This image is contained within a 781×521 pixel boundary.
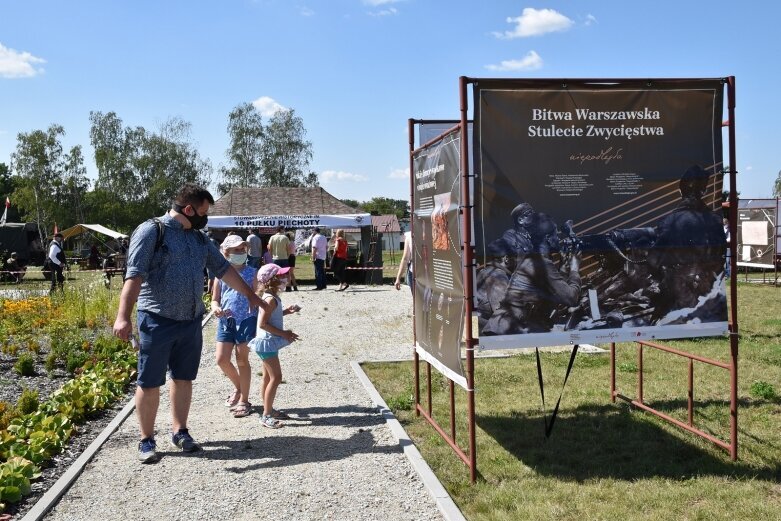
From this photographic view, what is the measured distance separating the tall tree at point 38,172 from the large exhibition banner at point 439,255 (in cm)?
6071

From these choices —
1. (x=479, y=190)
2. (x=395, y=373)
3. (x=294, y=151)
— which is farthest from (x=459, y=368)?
(x=294, y=151)

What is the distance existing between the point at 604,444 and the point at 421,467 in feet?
5.31

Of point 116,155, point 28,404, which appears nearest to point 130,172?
point 116,155

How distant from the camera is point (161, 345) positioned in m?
5.26

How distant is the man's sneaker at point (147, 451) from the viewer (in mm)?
5312

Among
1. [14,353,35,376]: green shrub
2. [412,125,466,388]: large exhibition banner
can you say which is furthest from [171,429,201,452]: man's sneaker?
[14,353,35,376]: green shrub

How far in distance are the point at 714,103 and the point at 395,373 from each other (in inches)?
192

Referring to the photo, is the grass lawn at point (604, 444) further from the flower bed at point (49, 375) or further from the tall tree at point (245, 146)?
the tall tree at point (245, 146)

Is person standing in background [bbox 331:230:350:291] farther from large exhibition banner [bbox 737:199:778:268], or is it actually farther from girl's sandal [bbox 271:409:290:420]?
girl's sandal [bbox 271:409:290:420]

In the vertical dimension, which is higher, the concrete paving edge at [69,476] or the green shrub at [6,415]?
the green shrub at [6,415]

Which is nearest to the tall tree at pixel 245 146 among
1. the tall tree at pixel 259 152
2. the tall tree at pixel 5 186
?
the tall tree at pixel 259 152

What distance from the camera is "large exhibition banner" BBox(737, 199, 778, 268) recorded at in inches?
919

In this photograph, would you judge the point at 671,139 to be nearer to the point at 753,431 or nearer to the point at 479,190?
the point at 479,190

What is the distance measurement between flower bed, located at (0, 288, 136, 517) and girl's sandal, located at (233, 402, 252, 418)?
1.35m
